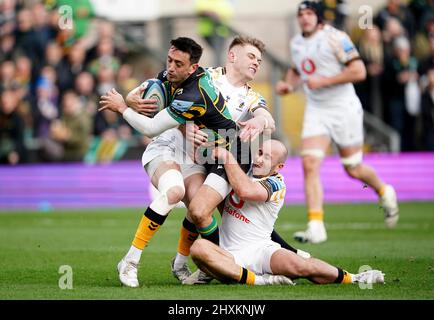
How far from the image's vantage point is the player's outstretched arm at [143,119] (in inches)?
368

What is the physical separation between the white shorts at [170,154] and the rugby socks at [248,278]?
116 cm

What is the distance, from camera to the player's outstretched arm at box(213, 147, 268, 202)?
9.13 m

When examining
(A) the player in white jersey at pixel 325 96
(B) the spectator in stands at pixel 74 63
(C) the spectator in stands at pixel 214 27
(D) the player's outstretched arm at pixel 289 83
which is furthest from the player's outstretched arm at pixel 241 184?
(B) the spectator in stands at pixel 74 63

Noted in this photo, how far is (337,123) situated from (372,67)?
6809mm

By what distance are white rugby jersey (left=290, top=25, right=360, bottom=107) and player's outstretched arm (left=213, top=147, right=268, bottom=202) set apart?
16.0 ft

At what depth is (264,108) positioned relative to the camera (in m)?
9.93

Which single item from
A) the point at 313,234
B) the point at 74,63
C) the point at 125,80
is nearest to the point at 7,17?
the point at 74,63

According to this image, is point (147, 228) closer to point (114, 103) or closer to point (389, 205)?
point (114, 103)

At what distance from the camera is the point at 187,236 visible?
995cm

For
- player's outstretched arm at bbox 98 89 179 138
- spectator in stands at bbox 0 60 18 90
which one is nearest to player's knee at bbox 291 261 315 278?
player's outstretched arm at bbox 98 89 179 138

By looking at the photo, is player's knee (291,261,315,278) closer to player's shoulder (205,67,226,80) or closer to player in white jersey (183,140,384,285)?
player in white jersey (183,140,384,285)

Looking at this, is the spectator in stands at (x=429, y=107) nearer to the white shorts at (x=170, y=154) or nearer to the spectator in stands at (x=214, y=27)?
the spectator in stands at (x=214, y=27)

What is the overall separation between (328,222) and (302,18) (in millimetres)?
3671
